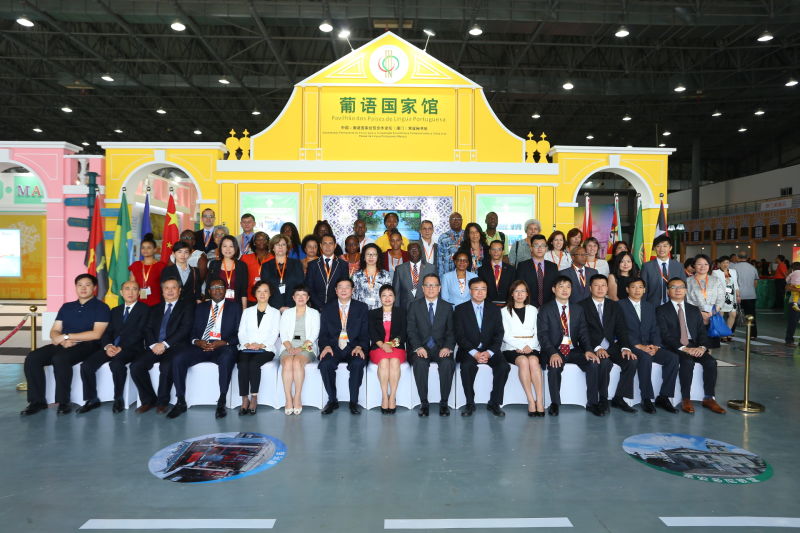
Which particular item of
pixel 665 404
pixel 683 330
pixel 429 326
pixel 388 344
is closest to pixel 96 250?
pixel 388 344

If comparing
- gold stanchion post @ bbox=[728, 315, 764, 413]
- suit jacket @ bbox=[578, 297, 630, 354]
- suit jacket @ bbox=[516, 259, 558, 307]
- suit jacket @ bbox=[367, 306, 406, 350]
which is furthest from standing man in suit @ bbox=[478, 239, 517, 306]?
gold stanchion post @ bbox=[728, 315, 764, 413]

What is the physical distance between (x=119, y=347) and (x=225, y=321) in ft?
3.13

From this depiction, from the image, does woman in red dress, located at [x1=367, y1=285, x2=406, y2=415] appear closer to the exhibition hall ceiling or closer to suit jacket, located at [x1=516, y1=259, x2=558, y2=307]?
suit jacket, located at [x1=516, y1=259, x2=558, y2=307]

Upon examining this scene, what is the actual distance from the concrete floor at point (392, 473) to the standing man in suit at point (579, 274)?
4.22 feet

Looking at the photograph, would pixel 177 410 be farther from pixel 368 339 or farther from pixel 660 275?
pixel 660 275

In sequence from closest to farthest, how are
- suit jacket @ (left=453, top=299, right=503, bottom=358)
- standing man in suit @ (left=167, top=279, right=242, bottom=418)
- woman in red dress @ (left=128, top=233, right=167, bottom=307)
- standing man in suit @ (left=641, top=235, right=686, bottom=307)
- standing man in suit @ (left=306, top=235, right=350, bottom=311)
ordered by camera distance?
standing man in suit @ (left=167, top=279, right=242, bottom=418) → suit jacket @ (left=453, top=299, right=503, bottom=358) → standing man in suit @ (left=306, top=235, right=350, bottom=311) → woman in red dress @ (left=128, top=233, right=167, bottom=307) → standing man in suit @ (left=641, top=235, right=686, bottom=307)

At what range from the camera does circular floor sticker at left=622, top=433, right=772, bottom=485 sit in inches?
122

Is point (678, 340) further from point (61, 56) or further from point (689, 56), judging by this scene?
point (61, 56)

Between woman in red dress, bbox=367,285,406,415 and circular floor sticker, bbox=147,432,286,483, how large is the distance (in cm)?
108

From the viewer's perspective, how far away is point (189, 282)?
5105mm

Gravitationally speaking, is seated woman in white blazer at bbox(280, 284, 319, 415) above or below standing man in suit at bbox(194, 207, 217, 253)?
below

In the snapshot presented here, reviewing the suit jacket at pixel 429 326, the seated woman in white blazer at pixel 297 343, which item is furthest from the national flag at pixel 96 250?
the suit jacket at pixel 429 326

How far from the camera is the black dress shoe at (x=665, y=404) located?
439 cm

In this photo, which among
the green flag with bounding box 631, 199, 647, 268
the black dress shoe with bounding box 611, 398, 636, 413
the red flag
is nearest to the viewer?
the black dress shoe with bounding box 611, 398, 636, 413
